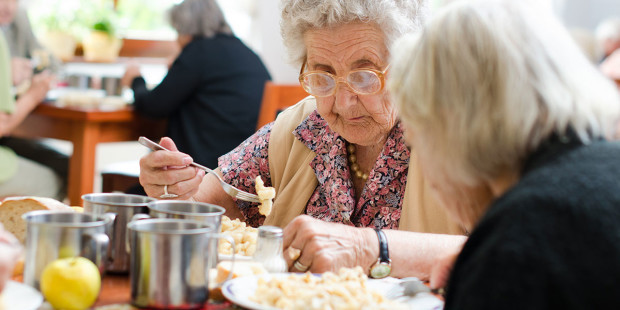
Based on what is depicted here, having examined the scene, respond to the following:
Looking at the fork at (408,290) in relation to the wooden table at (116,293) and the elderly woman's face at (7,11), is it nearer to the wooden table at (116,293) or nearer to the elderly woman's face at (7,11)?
the wooden table at (116,293)

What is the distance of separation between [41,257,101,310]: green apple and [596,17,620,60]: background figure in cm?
530

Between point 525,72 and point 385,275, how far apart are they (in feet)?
1.89

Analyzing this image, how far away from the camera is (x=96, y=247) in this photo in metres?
1.09

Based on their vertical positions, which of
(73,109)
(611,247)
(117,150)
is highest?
(611,247)

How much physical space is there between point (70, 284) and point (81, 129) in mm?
2923

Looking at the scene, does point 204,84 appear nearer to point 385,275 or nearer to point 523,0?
point 385,275

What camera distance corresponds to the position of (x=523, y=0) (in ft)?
3.16

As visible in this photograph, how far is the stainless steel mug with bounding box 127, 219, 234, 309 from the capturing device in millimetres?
993

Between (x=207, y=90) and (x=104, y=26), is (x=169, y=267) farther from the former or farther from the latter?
(x=104, y=26)

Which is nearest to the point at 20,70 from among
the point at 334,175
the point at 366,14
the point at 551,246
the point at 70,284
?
the point at 334,175

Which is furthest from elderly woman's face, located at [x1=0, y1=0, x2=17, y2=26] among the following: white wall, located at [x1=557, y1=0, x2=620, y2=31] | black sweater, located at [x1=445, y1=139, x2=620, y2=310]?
white wall, located at [x1=557, y1=0, x2=620, y2=31]

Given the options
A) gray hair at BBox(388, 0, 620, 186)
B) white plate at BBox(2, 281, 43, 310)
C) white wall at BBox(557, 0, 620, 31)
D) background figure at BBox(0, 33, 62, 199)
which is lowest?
background figure at BBox(0, 33, 62, 199)

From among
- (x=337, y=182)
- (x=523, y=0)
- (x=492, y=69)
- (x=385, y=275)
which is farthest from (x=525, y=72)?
(x=337, y=182)

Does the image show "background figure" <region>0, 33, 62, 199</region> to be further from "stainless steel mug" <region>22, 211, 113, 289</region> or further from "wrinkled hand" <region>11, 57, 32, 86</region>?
"stainless steel mug" <region>22, 211, 113, 289</region>
